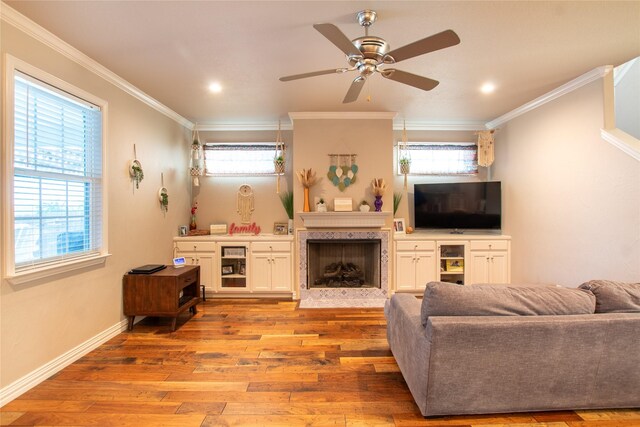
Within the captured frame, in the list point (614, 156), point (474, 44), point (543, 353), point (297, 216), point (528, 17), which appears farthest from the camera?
point (297, 216)

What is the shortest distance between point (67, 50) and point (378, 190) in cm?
356

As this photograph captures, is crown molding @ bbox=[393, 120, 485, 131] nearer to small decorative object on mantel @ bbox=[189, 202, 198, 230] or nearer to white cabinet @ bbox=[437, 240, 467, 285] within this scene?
white cabinet @ bbox=[437, 240, 467, 285]

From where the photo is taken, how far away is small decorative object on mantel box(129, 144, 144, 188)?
336 centimetres

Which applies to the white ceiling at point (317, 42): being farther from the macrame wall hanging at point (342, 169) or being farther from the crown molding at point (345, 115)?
the macrame wall hanging at point (342, 169)

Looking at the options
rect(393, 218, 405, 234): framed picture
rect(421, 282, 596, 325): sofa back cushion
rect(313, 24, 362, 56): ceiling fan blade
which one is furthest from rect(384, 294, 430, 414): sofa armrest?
rect(393, 218, 405, 234): framed picture

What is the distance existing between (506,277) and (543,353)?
3.02m

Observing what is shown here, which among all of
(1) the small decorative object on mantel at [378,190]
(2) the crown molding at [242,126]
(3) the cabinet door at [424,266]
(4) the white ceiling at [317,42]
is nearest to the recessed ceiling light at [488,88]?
(4) the white ceiling at [317,42]

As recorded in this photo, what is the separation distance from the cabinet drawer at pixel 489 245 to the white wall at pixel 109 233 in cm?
434

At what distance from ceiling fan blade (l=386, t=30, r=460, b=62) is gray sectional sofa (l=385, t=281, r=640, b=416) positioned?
1.46 m

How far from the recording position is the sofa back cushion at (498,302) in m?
1.78

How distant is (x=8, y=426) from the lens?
183cm

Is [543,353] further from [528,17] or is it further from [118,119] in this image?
[118,119]

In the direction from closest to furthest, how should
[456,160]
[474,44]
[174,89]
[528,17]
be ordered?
[528,17] → [474,44] → [174,89] → [456,160]

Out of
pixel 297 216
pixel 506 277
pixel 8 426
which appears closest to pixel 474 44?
pixel 297 216
